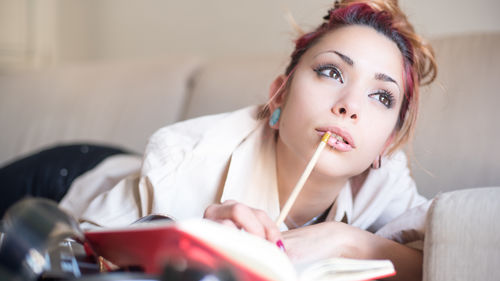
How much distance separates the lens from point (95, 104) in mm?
1733

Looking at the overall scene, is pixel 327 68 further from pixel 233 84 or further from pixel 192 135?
pixel 233 84

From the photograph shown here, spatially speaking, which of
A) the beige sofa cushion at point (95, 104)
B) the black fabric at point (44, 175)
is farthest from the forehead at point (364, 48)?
the beige sofa cushion at point (95, 104)

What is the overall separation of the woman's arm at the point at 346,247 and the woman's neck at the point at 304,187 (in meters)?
0.15

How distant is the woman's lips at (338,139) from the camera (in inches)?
29.9

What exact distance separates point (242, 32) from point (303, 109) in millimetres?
1308

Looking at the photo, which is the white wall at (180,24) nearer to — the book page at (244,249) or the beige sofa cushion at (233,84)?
the beige sofa cushion at (233,84)

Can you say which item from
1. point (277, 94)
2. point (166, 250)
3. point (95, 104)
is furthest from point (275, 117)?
point (95, 104)

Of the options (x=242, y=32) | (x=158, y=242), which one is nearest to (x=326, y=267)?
(x=158, y=242)

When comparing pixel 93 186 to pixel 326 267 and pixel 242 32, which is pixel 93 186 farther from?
pixel 242 32

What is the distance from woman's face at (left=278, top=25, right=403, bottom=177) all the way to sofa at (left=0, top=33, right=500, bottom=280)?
0.52 feet

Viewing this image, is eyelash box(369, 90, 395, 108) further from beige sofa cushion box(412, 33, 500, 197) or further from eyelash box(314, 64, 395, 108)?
beige sofa cushion box(412, 33, 500, 197)

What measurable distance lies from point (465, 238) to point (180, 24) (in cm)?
189

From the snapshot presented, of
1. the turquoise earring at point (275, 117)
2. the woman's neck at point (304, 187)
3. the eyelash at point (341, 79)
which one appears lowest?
the woman's neck at point (304, 187)

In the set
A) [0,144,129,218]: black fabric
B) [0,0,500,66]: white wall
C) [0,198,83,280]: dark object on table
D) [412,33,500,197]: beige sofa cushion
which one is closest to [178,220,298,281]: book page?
[0,198,83,280]: dark object on table
